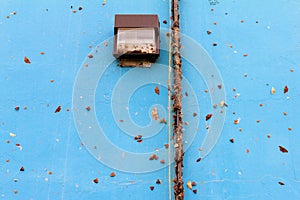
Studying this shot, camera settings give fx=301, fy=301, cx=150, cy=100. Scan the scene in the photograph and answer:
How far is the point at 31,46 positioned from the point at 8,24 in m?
0.24

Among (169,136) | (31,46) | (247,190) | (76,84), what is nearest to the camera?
(247,190)

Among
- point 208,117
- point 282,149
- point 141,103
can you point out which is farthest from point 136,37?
point 282,149

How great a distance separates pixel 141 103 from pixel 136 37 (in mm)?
384

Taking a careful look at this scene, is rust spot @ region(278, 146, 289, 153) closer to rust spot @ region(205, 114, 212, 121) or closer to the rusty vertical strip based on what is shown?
rust spot @ region(205, 114, 212, 121)

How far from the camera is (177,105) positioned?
5.24 feet

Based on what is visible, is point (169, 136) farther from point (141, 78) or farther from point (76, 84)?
point (76, 84)

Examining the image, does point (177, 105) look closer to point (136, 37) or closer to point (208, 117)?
point (208, 117)

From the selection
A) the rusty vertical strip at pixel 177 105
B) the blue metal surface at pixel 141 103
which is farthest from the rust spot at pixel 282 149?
the rusty vertical strip at pixel 177 105

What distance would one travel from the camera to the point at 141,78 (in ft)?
5.64

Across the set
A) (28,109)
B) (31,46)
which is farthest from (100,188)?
(31,46)

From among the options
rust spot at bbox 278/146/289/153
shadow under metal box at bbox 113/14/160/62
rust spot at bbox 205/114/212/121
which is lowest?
rust spot at bbox 278/146/289/153

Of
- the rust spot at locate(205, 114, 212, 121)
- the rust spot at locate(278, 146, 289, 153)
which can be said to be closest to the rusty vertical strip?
the rust spot at locate(205, 114, 212, 121)

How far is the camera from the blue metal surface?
1491 mm

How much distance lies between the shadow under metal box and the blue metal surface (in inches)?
3.5
